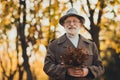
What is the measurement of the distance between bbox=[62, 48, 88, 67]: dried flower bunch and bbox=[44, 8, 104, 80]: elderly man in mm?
68

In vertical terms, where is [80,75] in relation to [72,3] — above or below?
below

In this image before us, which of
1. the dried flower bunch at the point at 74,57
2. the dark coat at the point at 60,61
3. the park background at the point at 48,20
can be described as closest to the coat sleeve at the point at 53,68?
the dark coat at the point at 60,61

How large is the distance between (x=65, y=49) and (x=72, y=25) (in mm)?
374

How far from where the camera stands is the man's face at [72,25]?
755 cm

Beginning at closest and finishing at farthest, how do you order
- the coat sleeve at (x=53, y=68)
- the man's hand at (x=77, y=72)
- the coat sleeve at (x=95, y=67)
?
the man's hand at (x=77, y=72), the coat sleeve at (x=53, y=68), the coat sleeve at (x=95, y=67)

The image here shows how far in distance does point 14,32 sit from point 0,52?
4075 mm

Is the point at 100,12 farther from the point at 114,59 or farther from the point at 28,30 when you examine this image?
the point at 114,59

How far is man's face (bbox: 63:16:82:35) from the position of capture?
7.55m

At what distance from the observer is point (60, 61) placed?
7516 millimetres

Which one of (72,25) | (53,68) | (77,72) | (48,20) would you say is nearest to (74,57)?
(77,72)

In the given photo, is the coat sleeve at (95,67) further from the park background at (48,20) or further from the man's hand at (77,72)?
the park background at (48,20)

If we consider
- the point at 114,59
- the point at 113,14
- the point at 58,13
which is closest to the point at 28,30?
the point at 58,13

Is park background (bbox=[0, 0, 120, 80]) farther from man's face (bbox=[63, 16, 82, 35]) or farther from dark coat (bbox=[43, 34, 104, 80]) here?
man's face (bbox=[63, 16, 82, 35])

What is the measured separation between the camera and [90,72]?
7.52 meters
